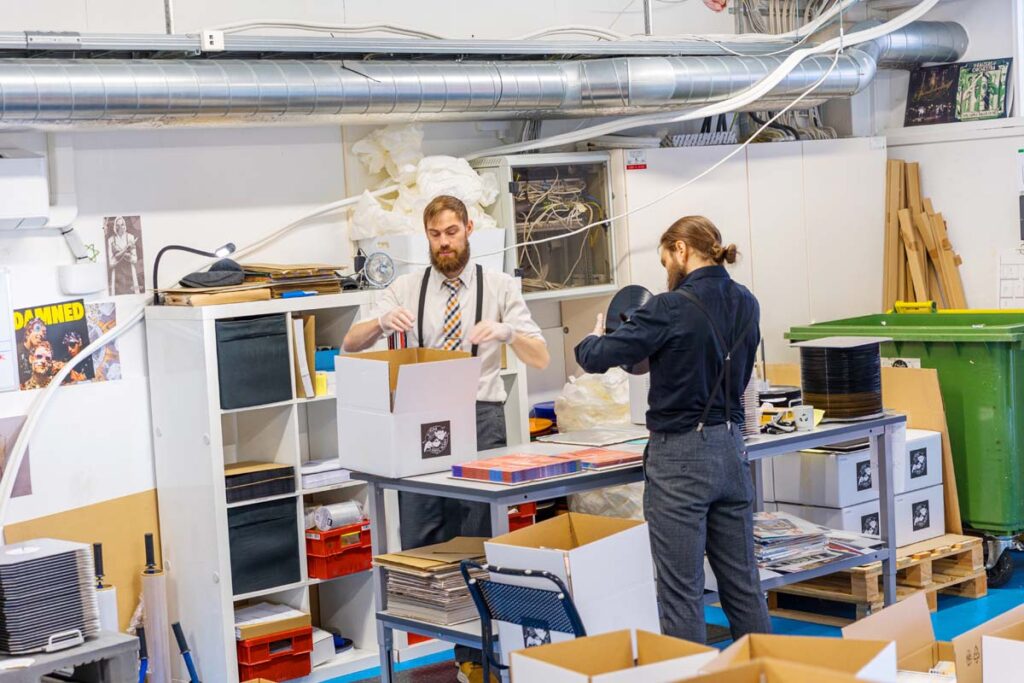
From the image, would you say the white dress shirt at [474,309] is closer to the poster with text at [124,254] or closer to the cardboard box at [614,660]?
the poster with text at [124,254]

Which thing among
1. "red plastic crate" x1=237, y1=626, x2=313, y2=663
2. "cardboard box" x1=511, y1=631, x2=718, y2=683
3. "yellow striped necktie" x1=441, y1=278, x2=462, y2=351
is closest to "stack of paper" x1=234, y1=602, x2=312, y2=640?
"red plastic crate" x1=237, y1=626, x2=313, y2=663

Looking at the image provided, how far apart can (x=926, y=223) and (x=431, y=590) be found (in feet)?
13.5

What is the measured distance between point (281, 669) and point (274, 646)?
0.10m

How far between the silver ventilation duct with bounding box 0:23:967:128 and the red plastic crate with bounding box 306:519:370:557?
1.63 metres

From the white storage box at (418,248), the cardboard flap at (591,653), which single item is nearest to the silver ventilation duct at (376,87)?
the white storage box at (418,248)

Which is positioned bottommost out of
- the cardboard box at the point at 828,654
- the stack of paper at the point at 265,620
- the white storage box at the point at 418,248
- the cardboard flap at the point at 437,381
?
the stack of paper at the point at 265,620

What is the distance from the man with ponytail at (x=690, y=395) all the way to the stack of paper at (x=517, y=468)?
0.27m

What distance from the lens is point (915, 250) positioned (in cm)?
711

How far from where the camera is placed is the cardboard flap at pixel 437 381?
3959 mm

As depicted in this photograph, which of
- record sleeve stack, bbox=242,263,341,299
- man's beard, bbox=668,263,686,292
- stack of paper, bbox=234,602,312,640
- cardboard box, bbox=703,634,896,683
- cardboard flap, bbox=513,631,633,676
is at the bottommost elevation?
stack of paper, bbox=234,602,312,640

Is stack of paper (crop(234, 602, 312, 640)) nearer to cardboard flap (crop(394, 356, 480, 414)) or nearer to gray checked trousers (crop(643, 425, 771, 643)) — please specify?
cardboard flap (crop(394, 356, 480, 414))

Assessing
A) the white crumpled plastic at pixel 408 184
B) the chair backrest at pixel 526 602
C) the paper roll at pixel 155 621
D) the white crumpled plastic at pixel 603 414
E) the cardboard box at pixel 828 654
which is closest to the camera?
the cardboard box at pixel 828 654

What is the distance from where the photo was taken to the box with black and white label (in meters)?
5.90

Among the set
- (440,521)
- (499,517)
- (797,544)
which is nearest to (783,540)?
(797,544)
